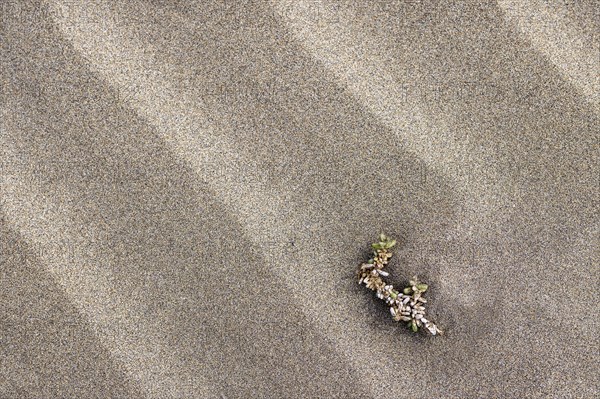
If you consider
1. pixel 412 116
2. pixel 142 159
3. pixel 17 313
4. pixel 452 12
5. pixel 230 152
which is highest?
pixel 452 12

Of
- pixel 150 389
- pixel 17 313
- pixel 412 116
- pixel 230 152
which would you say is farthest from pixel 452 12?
Answer: pixel 17 313

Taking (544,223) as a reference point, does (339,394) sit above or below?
below

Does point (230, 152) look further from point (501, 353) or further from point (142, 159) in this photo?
point (501, 353)

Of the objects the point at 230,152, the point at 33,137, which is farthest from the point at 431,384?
the point at 33,137
